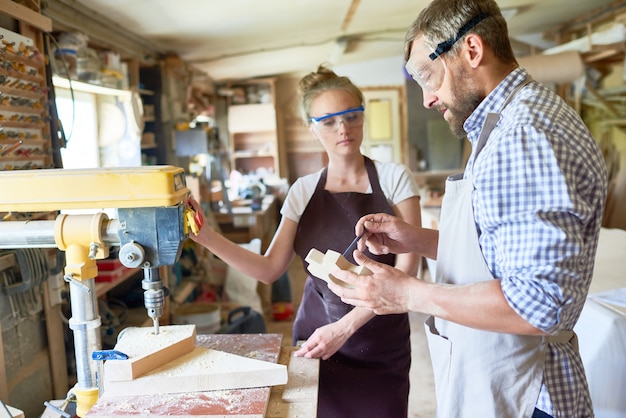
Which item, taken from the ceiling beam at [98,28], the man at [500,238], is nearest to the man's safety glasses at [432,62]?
the man at [500,238]

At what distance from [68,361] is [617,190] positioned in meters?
A: 5.61

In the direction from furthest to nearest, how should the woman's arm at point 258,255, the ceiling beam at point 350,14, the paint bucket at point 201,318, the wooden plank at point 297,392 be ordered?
the ceiling beam at point 350,14
the paint bucket at point 201,318
the woman's arm at point 258,255
the wooden plank at point 297,392

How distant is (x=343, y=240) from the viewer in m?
2.03

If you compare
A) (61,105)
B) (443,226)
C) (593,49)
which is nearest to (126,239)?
(443,226)

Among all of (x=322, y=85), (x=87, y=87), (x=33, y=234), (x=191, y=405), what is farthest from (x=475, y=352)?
(x=87, y=87)

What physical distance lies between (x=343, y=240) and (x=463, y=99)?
2.83ft

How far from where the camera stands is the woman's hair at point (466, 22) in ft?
3.99

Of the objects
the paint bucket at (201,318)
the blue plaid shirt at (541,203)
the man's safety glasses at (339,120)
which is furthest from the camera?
the paint bucket at (201,318)

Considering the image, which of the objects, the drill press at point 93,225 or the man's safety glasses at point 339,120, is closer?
the drill press at point 93,225

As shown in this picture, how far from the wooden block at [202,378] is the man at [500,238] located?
283 millimetres

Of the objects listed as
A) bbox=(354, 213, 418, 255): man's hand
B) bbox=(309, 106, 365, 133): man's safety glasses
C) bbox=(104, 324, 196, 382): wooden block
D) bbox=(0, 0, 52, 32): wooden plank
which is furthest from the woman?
bbox=(0, 0, 52, 32): wooden plank

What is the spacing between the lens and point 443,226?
4.46 ft

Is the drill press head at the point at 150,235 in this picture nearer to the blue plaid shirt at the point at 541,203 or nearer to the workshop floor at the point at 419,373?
the blue plaid shirt at the point at 541,203

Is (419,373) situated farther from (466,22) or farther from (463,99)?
(466,22)
